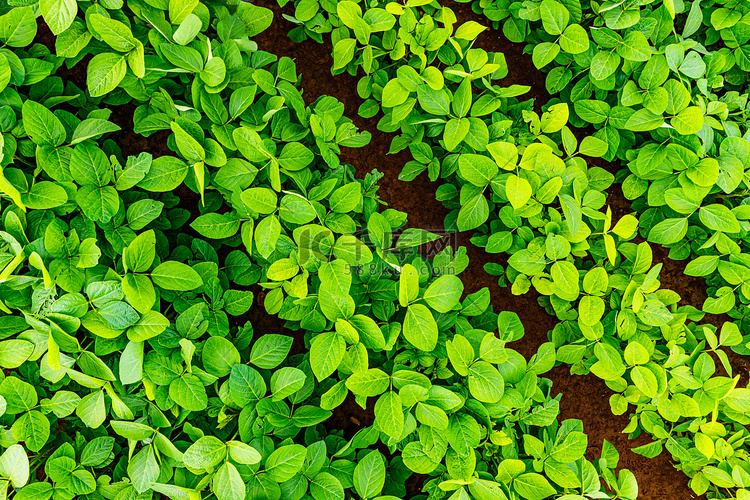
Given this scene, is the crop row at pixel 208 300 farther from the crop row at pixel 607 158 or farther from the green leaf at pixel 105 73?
the crop row at pixel 607 158

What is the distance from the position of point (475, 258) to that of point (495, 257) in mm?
92

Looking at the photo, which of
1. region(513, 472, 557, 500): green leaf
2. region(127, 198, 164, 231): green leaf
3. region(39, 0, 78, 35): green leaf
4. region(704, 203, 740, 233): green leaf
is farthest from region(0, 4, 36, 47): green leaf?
region(704, 203, 740, 233): green leaf

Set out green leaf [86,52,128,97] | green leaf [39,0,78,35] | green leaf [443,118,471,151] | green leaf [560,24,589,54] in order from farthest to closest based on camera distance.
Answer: green leaf [560,24,589,54]
green leaf [443,118,471,151]
green leaf [86,52,128,97]
green leaf [39,0,78,35]

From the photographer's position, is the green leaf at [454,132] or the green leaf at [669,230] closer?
the green leaf at [454,132]

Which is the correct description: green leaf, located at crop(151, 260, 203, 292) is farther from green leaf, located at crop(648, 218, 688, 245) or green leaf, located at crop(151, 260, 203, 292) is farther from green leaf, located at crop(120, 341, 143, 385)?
green leaf, located at crop(648, 218, 688, 245)

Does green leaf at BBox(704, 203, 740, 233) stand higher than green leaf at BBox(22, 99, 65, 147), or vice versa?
green leaf at BBox(22, 99, 65, 147)

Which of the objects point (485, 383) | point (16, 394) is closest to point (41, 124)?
point (16, 394)

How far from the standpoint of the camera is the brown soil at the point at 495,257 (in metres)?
1.97

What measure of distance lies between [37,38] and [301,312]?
1.45m

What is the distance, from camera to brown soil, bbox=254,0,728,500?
77.6 inches

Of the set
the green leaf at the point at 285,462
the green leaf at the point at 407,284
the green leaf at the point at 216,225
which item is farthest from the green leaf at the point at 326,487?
the green leaf at the point at 216,225

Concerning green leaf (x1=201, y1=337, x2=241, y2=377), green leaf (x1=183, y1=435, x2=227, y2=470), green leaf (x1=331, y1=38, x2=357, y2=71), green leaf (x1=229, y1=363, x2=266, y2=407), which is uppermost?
green leaf (x1=331, y1=38, x2=357, y2=71)

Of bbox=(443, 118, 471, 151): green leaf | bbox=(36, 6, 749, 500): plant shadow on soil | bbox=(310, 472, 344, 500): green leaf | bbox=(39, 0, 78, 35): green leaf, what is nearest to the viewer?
bbox=(39, 0, 78, 35): green leaf

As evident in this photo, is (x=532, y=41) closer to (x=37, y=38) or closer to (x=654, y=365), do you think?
(x=654, y=365)
